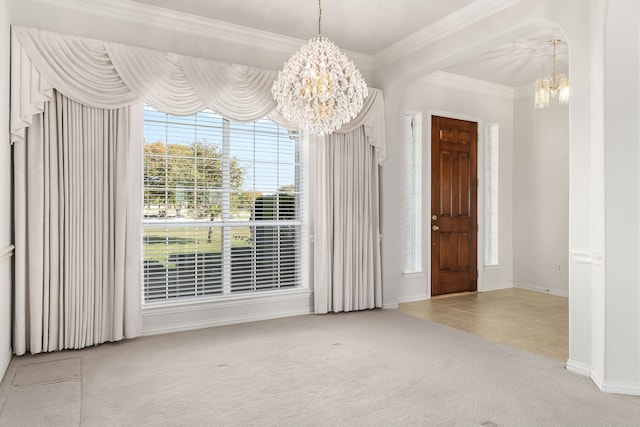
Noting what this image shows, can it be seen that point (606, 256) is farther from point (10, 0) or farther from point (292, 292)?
point (10, 0)

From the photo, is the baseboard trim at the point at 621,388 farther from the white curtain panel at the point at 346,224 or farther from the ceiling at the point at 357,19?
the ceiling at the point at 357,19

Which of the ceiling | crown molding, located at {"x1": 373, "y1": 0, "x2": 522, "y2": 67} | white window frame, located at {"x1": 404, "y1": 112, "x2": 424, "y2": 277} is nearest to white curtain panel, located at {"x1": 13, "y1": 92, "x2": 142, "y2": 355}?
the ceiling

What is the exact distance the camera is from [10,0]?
3426mm

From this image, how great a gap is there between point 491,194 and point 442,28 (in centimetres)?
320

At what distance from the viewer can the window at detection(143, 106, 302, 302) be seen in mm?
4133

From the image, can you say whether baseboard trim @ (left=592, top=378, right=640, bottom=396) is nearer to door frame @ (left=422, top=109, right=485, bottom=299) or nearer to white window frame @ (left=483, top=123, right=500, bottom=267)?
door frame @ (left=422, top=109, right=485, bottom=299)

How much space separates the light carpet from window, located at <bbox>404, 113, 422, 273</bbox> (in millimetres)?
1967

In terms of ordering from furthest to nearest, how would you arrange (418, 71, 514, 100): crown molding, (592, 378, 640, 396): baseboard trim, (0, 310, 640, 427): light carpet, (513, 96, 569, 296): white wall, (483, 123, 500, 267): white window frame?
(483, 123, 500, 267): white window frame < (513, 96, 569, 296): white wall < (418, 71, 514, 100): crown molding < (592, 378, 640, 396): baseboard trim < (0, 310, 640, 427): light carpet

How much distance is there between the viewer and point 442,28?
4.28 metres

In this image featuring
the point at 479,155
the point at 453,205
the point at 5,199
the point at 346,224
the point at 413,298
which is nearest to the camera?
the point at 5,199

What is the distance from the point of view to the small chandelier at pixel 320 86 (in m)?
3.06

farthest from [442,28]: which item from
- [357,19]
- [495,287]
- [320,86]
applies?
[495,287]

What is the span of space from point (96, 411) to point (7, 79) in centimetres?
254

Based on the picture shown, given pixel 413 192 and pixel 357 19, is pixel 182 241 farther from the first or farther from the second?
pixel 413 192
